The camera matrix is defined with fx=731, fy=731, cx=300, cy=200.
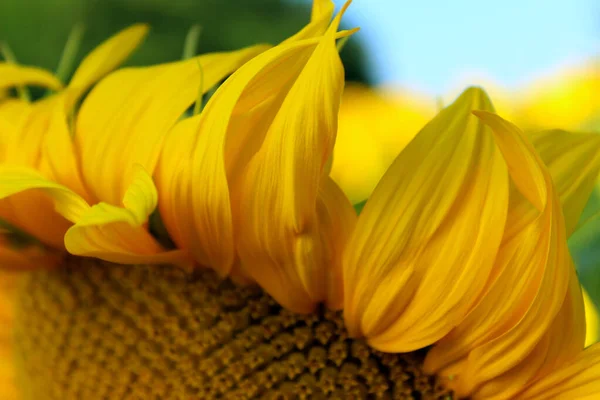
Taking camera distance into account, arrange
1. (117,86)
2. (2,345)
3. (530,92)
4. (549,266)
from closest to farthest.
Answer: (549,266) < (117,86) < (2,345) < (530,92)

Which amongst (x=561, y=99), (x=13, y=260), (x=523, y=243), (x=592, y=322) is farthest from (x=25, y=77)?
(x=561, y=99)

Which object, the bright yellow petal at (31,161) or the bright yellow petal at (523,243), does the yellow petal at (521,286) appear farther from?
the bright yellow petal at (31,161)

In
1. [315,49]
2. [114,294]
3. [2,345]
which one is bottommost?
[2,345]

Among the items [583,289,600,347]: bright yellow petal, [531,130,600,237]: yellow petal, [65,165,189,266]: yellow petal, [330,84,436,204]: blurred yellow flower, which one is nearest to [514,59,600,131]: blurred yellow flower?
[330,84,436,204]: blurred yellow flower

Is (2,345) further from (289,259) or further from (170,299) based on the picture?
(289,259)

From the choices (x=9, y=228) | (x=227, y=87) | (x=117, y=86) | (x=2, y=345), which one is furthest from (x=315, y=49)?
(x=2, y=345)

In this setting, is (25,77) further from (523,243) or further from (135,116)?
(523,243)

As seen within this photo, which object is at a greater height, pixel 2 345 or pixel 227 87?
pixel 227 87
